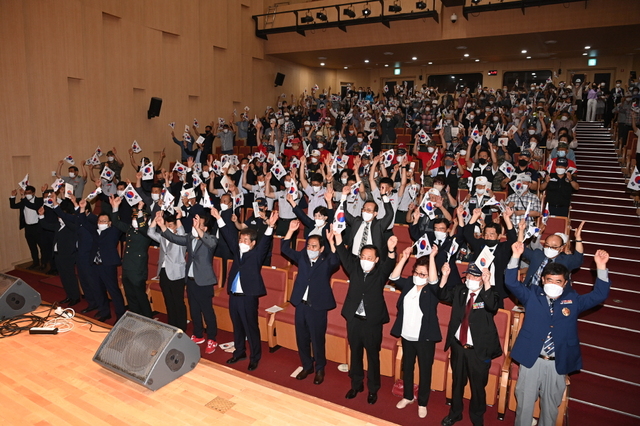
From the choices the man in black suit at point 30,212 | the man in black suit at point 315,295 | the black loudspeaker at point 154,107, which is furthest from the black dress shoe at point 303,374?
the black loudspeaker at point 154,107

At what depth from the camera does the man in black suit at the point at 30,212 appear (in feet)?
25.7

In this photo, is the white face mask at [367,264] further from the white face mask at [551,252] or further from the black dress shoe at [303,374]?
the white face mask at [551,252]

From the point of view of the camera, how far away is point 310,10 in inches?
574

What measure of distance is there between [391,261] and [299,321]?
3.76ft

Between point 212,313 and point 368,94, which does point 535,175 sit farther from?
point 368,94

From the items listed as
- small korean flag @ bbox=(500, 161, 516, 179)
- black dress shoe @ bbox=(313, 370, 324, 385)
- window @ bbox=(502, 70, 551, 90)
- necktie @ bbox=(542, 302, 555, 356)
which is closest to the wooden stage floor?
black dress shoe @ bbox=(313, 370, 324, 385)

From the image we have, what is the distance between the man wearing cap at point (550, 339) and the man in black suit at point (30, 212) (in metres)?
7.88

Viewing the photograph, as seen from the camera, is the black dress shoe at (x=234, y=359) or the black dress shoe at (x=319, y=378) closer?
the black dress shoe at (x=319, y=378)

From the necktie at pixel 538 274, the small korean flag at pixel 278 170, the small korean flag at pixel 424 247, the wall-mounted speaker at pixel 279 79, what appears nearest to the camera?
the necktie at pixel 538 274

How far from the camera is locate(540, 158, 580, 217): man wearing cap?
6586mm

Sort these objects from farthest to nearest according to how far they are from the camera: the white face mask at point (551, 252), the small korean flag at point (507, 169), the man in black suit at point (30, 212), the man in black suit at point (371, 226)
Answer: the man in black suit at point (30, 212)
the small korean flag at point (507, 169)
the man in black suit at point (371, 226)
the white face mask at point (551, 252)

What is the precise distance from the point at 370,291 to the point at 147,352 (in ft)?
6.55

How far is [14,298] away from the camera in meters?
4.99

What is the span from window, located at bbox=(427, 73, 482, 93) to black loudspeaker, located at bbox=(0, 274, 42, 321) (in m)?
18.3
